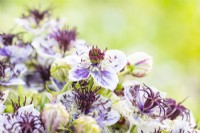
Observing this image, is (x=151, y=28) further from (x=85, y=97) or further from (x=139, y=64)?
(x=85, y=97)

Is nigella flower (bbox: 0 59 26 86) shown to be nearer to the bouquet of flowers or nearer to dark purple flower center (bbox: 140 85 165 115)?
the bouquet of flowers

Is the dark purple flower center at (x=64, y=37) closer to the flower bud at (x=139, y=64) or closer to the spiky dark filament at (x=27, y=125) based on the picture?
the flower bud at (x=139, y=64)

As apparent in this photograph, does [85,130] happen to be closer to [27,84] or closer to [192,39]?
[27,84]

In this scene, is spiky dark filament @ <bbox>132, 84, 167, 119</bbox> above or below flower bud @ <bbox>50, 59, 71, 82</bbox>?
below

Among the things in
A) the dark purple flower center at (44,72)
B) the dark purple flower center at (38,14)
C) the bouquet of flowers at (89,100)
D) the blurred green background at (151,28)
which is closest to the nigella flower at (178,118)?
the bouquet of flowers at (89,100)

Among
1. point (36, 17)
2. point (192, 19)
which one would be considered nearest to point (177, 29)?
point (192, 19)

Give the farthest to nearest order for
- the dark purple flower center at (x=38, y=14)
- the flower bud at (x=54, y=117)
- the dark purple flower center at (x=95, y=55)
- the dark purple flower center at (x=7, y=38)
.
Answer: the dark purple flower center at (x=38, y=14) < the dark purple flower center at (x=7, y=38) < the dark purple flower center at (x=95, y=55) < the flower bud at (x=54, y=117)

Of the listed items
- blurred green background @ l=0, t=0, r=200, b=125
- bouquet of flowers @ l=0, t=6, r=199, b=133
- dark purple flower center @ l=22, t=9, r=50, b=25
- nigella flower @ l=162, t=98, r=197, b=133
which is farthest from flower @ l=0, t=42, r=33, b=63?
blurred green background @ l=0, t=0, r=200, b=125

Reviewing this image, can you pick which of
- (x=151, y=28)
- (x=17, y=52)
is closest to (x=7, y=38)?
(x=17, y=52)
